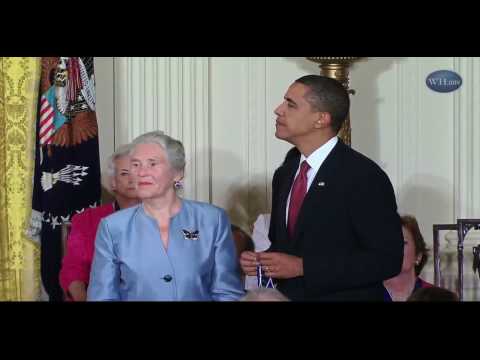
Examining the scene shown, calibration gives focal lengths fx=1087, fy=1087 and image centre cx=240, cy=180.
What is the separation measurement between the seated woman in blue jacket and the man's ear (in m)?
0.47

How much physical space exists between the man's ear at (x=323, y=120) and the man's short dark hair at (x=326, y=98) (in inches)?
0.5

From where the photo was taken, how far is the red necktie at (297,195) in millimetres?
3754

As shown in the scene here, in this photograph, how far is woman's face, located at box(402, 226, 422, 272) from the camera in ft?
15.6

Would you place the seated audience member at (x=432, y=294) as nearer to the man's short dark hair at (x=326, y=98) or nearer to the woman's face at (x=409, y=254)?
the man's short dark hair at (x=326, y=98)

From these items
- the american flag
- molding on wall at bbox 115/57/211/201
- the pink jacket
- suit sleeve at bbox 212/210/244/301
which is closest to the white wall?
molding on wall at bbox 115/57/211/201

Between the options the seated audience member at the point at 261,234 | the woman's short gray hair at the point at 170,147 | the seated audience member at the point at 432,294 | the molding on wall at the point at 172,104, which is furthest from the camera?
the molding on wall at the point at 172,104

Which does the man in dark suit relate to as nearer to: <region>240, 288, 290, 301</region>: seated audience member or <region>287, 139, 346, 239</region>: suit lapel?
<region>287, 139, 346, 239</region>: suit lapel

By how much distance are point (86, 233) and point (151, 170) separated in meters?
1.07

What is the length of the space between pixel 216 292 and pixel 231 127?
2.58m

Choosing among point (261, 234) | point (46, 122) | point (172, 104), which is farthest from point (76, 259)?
point (172, 104)

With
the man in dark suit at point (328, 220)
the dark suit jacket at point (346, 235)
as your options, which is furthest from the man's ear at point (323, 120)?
the dark suit jacket at point (346, 235)

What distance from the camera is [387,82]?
621 cm
